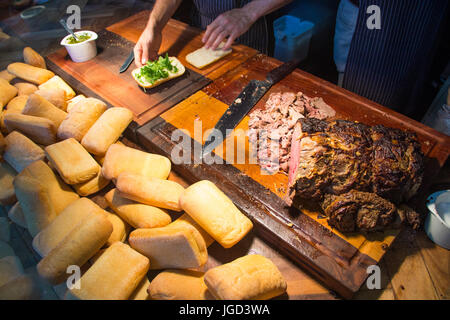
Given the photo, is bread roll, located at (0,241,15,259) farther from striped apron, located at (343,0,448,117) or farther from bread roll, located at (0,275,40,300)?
Answer: striped apron, located at (343,0,448,117)

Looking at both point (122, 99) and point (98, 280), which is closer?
point (98, 280)

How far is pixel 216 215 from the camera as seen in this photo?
1775 mm

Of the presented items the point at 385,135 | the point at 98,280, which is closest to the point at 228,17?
the point at 385,135

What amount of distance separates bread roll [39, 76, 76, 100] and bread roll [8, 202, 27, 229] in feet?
4.94

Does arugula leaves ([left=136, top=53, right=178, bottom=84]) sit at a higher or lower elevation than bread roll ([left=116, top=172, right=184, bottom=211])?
higher

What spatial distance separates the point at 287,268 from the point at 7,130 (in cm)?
277

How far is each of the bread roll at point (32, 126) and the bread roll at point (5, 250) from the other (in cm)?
101

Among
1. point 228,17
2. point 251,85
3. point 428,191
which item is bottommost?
point 428,191

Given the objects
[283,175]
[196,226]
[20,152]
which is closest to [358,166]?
[283,175]

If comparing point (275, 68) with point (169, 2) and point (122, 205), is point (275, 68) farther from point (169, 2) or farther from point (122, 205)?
point (122, 205)

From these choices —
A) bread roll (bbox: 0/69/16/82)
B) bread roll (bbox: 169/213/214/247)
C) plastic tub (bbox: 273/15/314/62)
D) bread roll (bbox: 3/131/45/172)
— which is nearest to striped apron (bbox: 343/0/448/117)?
plastic tub (bbox: 273/15/314/62)

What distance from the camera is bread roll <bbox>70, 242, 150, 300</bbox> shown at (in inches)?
60.8

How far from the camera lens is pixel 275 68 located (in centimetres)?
302

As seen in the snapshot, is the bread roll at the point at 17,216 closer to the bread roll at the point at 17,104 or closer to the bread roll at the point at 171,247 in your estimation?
the bread roll at the point at 171,247
